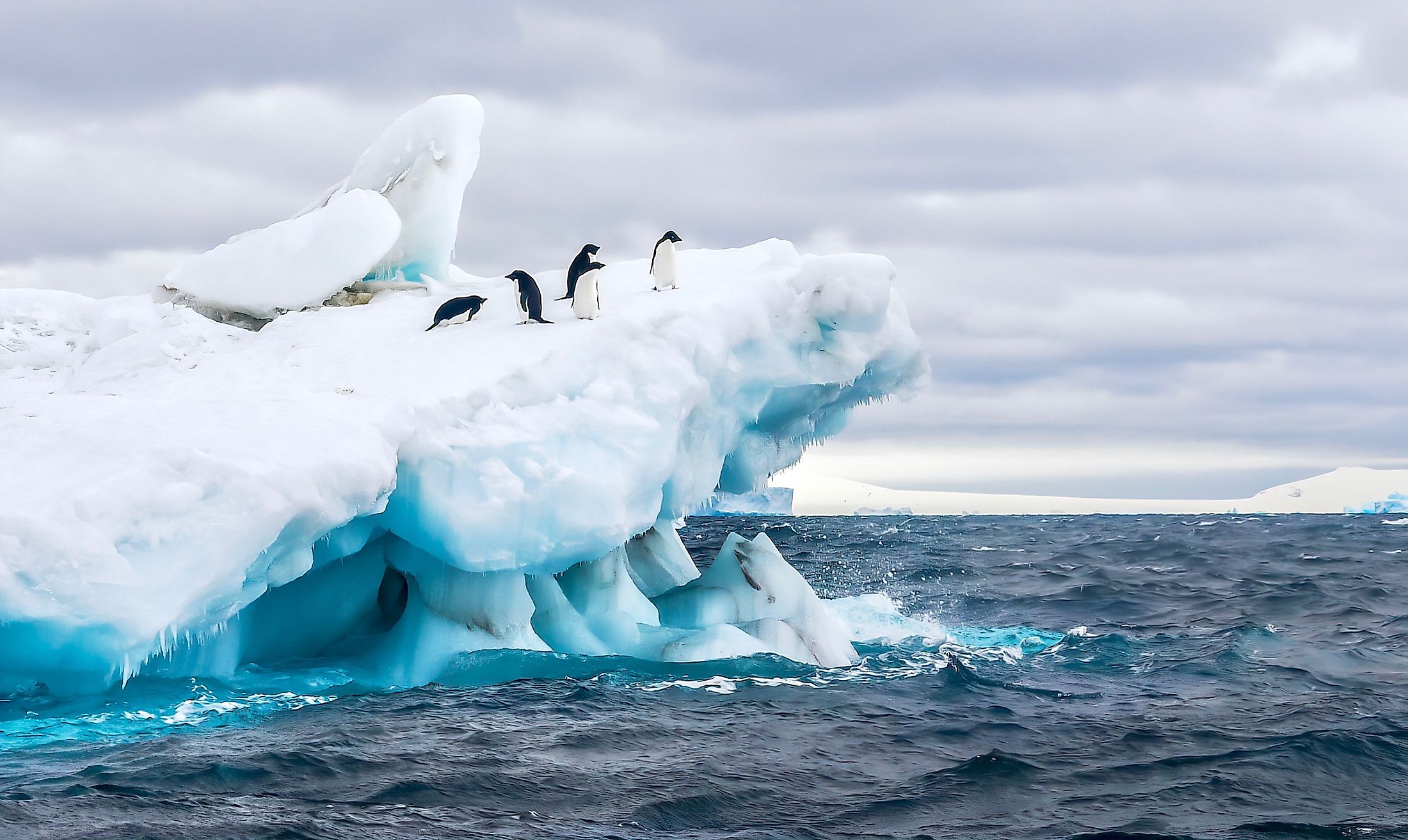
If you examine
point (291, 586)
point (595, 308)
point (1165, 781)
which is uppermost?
point (595, 308)

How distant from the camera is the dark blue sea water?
559 centimetres

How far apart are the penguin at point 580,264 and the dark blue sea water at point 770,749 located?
131 inches

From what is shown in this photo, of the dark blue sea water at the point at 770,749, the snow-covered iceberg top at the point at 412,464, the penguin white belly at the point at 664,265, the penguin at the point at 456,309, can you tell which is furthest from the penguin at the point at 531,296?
the dark blue sea water at the point at 770,749

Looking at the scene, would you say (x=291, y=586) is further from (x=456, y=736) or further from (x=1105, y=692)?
(x=1105, y=692)

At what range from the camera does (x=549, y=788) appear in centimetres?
609

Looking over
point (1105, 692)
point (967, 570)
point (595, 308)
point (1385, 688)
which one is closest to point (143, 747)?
point (595, 308)

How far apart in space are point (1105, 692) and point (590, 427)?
14.3ft

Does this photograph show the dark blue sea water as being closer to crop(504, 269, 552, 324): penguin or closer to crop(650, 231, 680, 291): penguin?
crop(504, 269, 552, 324): penguin

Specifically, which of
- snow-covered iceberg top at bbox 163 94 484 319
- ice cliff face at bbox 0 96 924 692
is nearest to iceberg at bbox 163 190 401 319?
snow-covered iceberg top at bbox 163 94 484 319

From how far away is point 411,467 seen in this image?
836 centimetres

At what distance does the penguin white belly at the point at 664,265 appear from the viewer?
1092 cm

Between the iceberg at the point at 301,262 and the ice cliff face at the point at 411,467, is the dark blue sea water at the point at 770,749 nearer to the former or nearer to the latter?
the ice cliff face at the point at 411,467

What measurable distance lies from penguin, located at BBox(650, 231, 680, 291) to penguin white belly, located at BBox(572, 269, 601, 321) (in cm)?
84

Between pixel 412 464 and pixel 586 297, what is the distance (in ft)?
8.30
